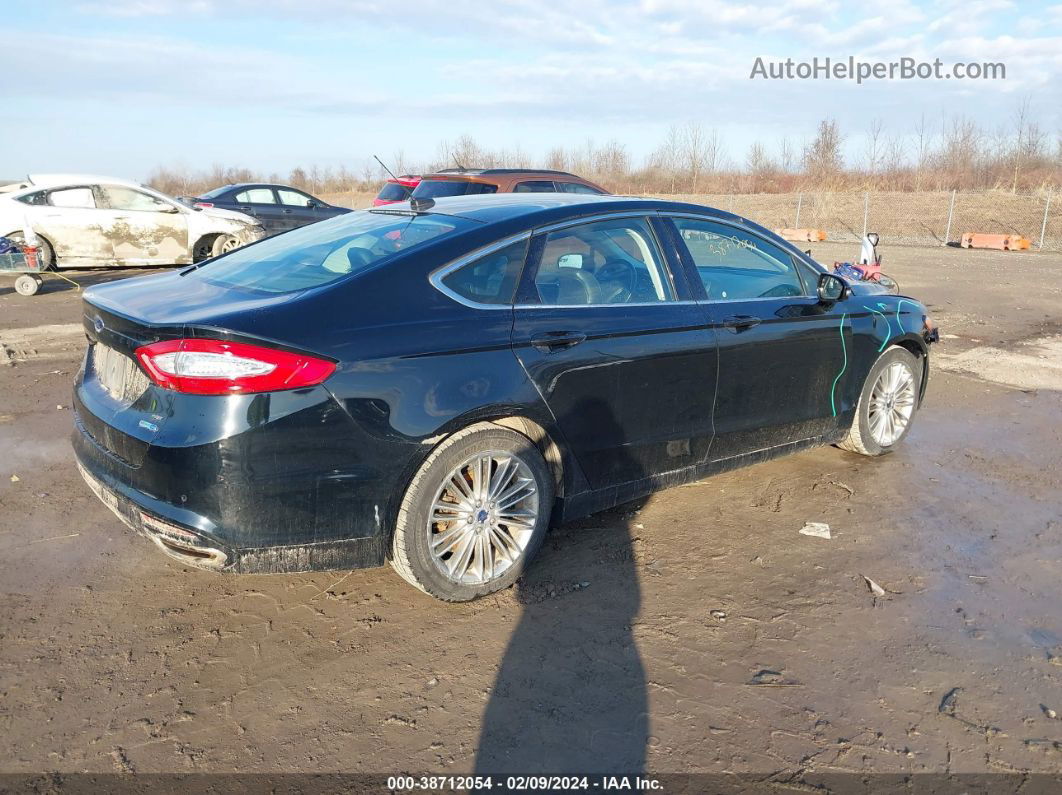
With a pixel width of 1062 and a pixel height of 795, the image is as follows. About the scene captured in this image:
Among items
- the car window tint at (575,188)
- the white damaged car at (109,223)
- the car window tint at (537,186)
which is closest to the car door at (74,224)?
the white damaged car at (109,223)

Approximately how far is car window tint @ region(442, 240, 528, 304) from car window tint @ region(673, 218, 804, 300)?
1.08m

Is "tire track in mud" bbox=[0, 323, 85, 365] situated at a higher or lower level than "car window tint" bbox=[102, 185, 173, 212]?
lower

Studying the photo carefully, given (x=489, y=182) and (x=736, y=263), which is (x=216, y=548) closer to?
(x=736, y=263)

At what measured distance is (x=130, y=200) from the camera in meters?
13.7

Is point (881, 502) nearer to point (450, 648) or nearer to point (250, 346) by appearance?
point (450, 648)

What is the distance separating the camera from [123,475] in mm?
3225

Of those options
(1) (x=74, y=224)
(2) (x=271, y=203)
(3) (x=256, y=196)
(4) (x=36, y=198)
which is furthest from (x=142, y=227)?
(2) (x=271, y=203)

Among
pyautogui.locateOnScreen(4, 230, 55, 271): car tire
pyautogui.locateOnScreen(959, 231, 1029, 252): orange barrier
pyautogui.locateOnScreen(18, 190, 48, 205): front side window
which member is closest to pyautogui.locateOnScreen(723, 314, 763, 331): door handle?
pyautogui.locateOnScreen(4, 230, 55, 271): car tire

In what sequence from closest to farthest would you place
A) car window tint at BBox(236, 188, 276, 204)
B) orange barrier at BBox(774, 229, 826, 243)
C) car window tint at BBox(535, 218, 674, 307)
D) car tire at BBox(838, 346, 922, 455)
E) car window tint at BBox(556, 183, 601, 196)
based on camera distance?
car window tint at BBox(535, 218, 674, 307), car tire at BBox(838, 346, 922, 455), car window tint at BBox(556, 183, 601, 196), car window tint at BBox(236, 188, 276, 204), orange barrier at BBox(774, 229, 826, 243)

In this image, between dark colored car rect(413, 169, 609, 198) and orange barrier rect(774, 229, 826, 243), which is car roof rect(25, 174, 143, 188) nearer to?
dark colored car rect(413, 169, 609, 198)

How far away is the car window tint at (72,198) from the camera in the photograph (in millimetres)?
13250

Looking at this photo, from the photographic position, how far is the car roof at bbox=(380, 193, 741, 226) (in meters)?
3.87

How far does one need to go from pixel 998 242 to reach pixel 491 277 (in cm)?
2446

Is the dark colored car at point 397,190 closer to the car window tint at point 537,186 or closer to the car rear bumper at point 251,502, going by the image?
the car window tint at point 537,186
